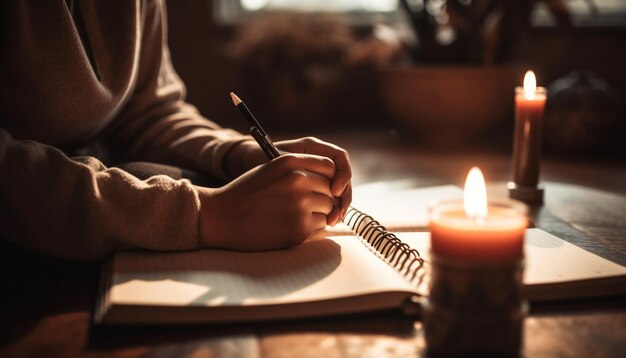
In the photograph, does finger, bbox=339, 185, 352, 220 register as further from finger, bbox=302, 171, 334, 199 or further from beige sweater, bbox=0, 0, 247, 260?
beige sweater, bbox=0, 0, 247, 260

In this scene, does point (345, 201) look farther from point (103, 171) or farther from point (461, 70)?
point (461, 70)

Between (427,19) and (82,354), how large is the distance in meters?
1.41

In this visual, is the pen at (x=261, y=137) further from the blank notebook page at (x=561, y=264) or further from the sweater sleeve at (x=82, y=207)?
the blank notebook page at (x=561, y=264)

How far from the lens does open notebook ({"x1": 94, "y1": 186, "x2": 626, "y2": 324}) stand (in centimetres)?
56

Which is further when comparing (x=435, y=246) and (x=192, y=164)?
(x=192, y=164)

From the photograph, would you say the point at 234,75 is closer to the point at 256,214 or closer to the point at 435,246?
the point at 256,214

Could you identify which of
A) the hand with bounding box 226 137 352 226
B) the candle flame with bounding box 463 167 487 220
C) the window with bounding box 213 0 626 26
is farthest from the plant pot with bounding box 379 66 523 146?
the candle flame with bounding box 463 167 487 220

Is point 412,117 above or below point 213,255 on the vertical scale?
below

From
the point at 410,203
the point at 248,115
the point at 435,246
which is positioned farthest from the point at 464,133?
the point at 435,246

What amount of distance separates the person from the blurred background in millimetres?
904

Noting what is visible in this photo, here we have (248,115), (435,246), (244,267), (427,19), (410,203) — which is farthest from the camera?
(427,19)

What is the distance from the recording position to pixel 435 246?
1.65 feet

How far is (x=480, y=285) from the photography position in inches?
19.1

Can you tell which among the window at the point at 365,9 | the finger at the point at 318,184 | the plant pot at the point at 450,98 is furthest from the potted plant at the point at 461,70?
the finger at the point at 318,184
